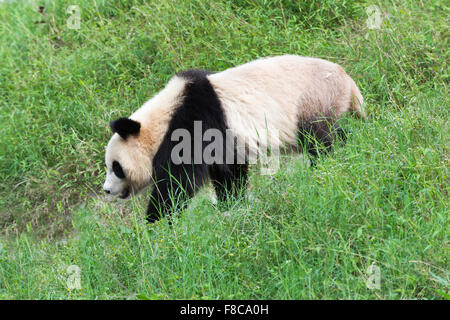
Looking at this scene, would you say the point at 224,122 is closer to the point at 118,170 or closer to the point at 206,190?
the point at 206,190

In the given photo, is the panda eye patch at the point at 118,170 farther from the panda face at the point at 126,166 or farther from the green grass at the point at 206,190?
the green grass at the point at 206,190

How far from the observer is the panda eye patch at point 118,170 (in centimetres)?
521

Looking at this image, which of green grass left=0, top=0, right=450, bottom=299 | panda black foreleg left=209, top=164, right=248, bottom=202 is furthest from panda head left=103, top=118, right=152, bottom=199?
panda black foreleg left=209, top=164, right=248, bottom=202

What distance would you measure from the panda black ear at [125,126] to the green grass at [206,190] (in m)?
0.61

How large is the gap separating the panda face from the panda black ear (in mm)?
94

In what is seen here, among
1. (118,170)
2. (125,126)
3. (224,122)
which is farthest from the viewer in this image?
(118,170)

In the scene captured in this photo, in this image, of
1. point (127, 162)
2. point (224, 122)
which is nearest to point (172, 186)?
point (127, 162)

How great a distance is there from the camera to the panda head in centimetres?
512

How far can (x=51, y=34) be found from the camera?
8414mm

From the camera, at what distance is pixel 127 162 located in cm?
516

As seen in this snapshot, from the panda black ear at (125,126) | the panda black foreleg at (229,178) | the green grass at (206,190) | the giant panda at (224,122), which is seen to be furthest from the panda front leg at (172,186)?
the panda black foreleg at (229,178)

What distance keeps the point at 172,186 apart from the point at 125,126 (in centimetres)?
67

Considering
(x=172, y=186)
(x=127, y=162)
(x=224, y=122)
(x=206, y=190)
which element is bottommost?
(x=206, y=190)
